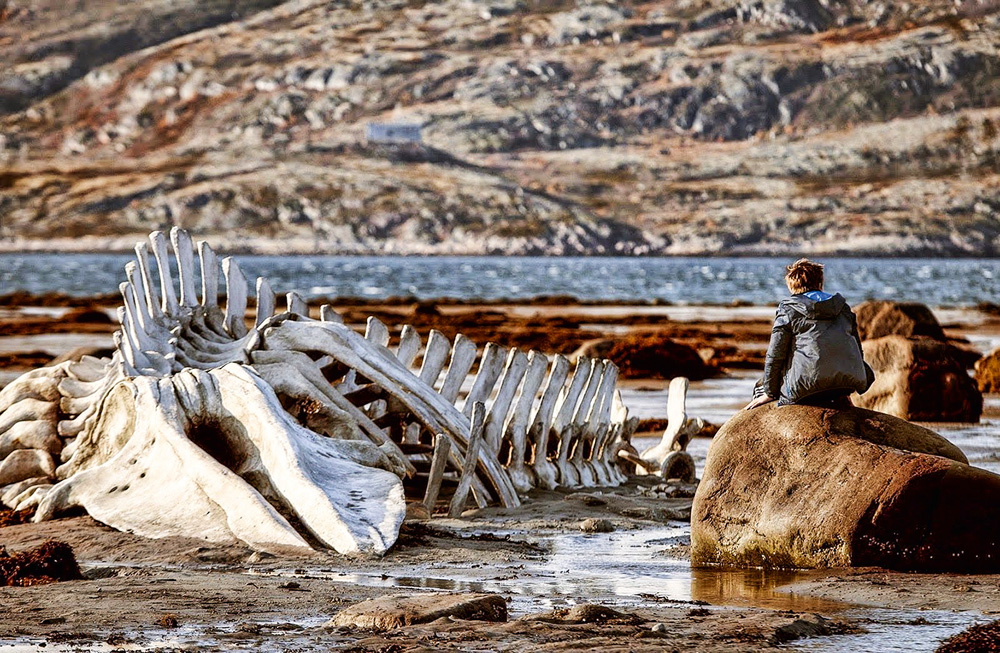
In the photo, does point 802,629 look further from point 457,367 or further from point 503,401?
point 457,367

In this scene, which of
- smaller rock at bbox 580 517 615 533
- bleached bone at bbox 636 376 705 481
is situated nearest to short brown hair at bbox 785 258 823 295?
smaller rock at bbox 580 517 615 533

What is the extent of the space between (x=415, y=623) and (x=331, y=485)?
225 centimetres

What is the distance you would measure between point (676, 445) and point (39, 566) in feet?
22.2

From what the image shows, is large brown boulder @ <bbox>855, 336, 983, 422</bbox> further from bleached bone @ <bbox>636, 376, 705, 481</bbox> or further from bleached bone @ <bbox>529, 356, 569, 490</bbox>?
bleached bone @ <bbox>529, 356, 569, 490</bbox>

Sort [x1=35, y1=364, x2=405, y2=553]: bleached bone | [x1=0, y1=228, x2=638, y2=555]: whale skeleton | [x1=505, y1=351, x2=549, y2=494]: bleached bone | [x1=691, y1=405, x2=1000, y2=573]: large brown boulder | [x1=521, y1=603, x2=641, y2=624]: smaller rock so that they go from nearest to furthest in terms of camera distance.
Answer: [x1=521, y1=603, x2=641, y2=624]: smaller rock
[x1=691, y1=405, x2=1000, y2=573]: large brown boulder
[x1=35, y1=364, x2=405, y2=553]: bleached bone
[x1=0, y1=228, x2=638, y2=555]: whale skeleton
[x1=505, y1=351, x2=549, y2=494]: bleached bone

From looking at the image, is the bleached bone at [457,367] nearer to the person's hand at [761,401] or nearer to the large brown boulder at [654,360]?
the person's hand at [761,401]

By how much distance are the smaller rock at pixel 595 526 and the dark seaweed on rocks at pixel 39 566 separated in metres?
3.18

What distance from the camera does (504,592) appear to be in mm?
6973

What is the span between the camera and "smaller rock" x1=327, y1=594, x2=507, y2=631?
591cm

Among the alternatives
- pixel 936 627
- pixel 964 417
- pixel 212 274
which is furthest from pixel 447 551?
pixel 964 417

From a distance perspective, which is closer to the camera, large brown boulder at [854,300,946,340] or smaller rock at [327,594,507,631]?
smaller rock at [327,594,507,631]

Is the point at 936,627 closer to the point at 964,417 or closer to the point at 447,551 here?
the point at 447,551

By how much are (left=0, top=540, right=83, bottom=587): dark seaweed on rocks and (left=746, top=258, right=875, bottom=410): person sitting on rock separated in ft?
12.2

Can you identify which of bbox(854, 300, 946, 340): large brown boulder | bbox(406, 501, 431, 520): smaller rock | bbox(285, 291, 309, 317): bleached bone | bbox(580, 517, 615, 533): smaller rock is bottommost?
bbox(580, 517, 615, 533): smaller rock
